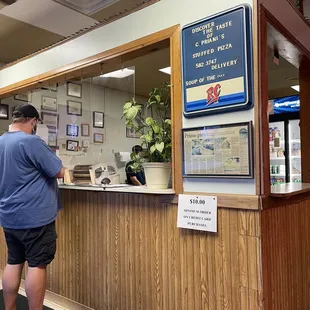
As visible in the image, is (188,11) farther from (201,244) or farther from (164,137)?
(201,244)

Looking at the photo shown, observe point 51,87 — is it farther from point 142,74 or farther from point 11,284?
point 142,74

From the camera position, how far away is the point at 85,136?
3111 millimetres

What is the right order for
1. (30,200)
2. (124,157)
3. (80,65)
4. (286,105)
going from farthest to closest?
A: (286,105)
(124,157)
(80,65)
(30,200)

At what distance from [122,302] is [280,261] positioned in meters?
1.09

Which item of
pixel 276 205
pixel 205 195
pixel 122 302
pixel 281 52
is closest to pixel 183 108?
pixel 205 195

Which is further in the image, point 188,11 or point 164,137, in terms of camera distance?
point 164,137

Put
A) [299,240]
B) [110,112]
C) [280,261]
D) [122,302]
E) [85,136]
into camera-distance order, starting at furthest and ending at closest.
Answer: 1. [110,112]
2. [85,136]
3. [122,302]
4. [299,240]
5. [280,261]

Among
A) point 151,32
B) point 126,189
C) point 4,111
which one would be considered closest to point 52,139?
point 126,189

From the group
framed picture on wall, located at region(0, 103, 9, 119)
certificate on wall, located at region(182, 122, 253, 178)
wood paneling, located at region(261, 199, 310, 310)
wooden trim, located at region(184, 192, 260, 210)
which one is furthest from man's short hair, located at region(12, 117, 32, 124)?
framed picture on wall, located at region(0, 103, 9, 119)

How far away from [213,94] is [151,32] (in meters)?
0.64

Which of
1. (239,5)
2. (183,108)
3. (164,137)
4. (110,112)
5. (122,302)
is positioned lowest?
(122,302)

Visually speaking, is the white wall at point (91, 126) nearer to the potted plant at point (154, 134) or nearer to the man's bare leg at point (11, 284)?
the potted plant at point (154, 134)

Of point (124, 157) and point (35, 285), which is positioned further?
point (124, 157)

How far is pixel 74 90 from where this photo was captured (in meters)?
3.03
